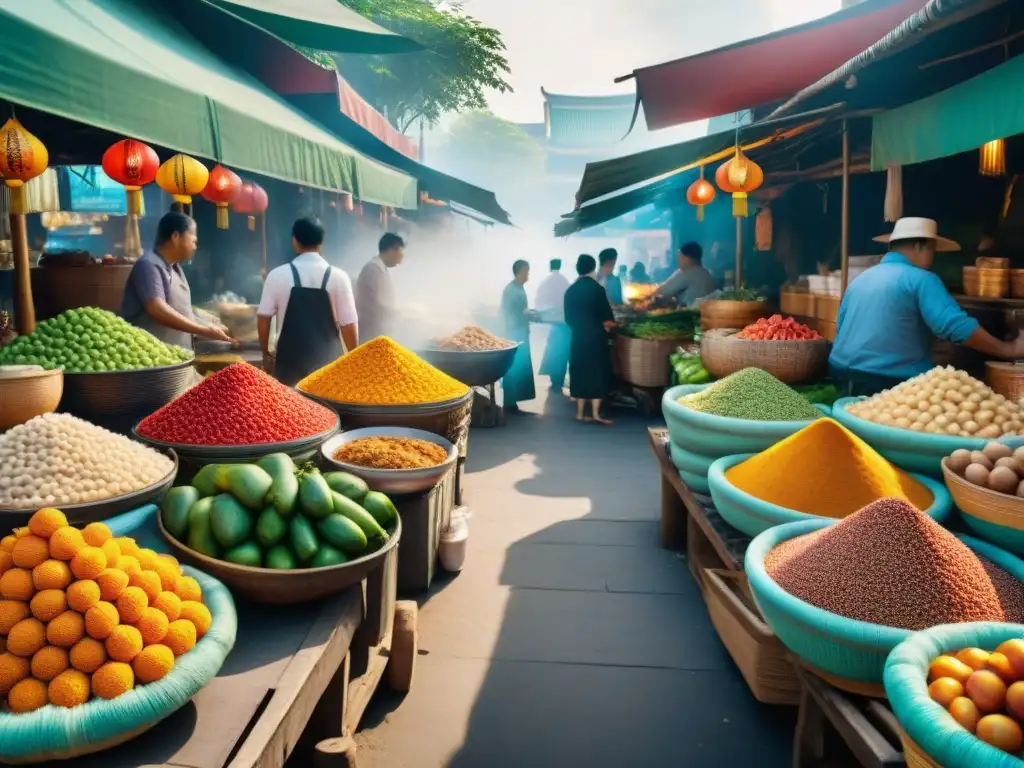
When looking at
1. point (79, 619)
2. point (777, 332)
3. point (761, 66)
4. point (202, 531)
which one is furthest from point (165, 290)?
point (761, 66)

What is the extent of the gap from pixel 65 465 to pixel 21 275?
7.52 ft

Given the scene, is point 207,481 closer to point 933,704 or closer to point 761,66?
point 933,704

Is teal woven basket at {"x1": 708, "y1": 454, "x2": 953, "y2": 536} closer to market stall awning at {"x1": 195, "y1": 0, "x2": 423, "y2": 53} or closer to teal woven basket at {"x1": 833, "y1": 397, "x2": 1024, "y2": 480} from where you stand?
teal woven basket at {"x1": 833, "y1": 397, "x2": 1024, "y2": 480}

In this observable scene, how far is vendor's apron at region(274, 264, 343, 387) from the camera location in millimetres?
5375

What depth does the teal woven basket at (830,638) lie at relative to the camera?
205 cm

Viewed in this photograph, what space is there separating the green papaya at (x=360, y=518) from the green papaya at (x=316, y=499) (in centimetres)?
4

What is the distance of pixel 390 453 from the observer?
364 centimetres

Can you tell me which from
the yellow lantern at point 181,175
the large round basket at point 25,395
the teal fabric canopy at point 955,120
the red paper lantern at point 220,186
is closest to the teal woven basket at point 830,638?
the teal fabric canopy at point 955,120

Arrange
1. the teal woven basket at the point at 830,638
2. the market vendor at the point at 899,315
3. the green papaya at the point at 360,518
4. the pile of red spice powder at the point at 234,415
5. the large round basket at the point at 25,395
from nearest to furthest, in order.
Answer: the teal woven basket at the point at 830,638, the green papaya at the point at 360,518, the large round basket at the point at 25,395, the pile of red spice powder at the point at 234,415, the market vendor at the point at 899,315

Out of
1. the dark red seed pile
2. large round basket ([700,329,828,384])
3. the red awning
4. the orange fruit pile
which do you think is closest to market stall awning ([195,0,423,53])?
the red awning

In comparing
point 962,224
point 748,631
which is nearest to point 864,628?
point 748,631

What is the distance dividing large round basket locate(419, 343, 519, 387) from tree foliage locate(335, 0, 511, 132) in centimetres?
1654

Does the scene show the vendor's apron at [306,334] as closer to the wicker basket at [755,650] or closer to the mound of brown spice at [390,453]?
the mound of brown spice at [390,453]

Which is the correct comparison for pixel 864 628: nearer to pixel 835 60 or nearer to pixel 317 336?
pixel 317 336
